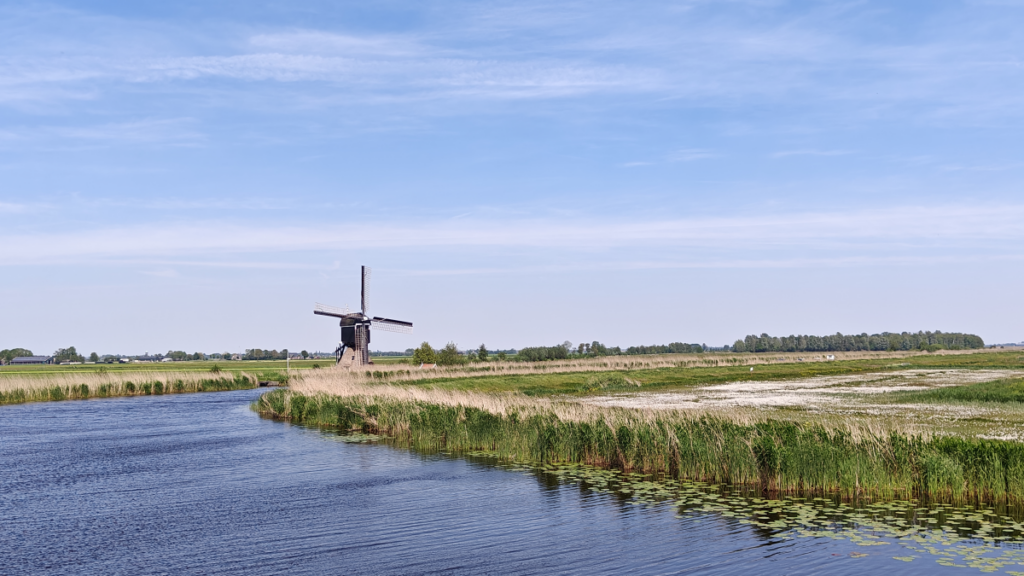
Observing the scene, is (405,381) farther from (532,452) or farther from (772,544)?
(772,544)

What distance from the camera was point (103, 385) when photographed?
6494cm

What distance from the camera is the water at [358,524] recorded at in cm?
1338

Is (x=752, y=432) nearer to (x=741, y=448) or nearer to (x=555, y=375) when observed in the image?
(x=741, y=448)

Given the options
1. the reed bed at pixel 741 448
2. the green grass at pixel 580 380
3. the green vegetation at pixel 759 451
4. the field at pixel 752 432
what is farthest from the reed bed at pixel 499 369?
the green vegetation at pixel 759 451

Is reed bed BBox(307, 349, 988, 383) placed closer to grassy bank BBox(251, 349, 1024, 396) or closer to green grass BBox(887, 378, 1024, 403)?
grassy bank BBox(251, 349, 1024, 396)

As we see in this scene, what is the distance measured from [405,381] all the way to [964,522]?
A: 54.9 m

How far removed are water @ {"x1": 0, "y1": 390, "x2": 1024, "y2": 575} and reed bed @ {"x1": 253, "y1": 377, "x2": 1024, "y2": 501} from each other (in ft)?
6.99

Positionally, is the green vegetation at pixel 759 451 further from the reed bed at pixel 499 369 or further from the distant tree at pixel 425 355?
the distant tree at pixel 425 355

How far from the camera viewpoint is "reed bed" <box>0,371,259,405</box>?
59656mm

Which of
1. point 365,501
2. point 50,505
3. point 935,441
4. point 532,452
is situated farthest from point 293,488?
point 935,441

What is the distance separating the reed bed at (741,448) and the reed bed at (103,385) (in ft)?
141

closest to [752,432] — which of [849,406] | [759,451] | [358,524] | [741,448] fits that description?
[741,448]

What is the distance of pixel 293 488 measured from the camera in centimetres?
2114

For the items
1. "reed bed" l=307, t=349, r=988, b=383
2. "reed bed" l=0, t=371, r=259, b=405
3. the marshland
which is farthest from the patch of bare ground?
"reed bed" l=0, t=371, r=259, b=405
